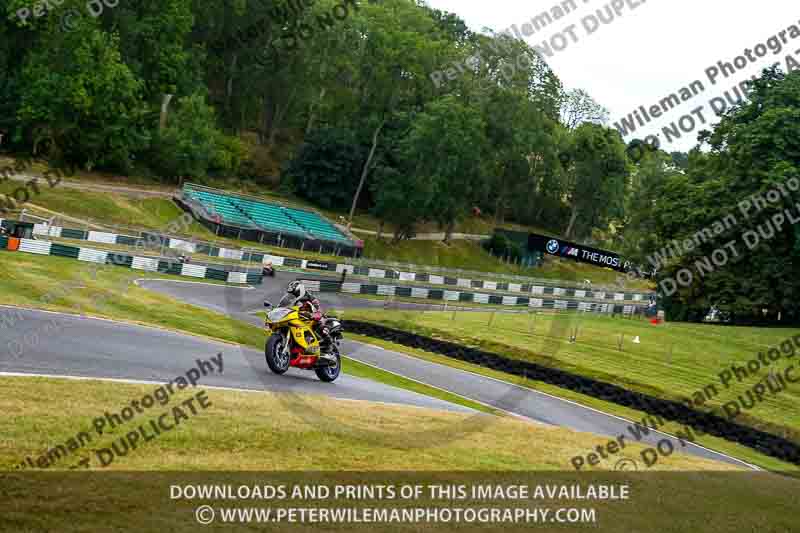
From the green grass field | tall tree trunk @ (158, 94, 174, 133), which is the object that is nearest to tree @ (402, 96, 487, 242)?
tall tree trunk @ (158, 94, 174, 133)

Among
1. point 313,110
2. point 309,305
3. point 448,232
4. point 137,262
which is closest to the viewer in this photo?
point 309,305

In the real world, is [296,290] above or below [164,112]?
below

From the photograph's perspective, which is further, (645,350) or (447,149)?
(447,149)

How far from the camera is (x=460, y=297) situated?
53.2 m

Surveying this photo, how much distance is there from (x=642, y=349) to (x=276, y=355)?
2136cm

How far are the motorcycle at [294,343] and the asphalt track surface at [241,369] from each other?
31cm

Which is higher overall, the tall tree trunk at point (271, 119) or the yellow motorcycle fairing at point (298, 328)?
the tall tree trunk at point (271, 119)

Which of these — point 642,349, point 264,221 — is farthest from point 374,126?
point 642,349

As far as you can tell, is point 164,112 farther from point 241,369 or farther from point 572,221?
point 241,369

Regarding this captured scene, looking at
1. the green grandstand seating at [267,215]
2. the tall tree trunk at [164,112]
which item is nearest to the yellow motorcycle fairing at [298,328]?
the green grandstand seating at [267,215]

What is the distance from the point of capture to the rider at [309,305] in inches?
687

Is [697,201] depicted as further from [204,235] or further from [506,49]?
[506,49]

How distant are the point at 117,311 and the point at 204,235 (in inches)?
1278

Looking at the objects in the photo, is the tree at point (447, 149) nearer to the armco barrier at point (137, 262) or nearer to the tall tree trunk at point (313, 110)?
the tall tree trunk at point (313, 110)
